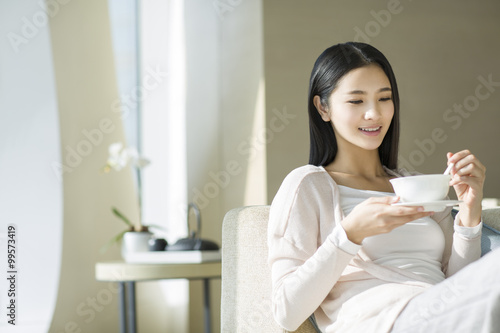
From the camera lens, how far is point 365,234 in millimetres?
1272

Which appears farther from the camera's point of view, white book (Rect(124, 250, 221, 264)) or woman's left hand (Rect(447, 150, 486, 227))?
white book (Rect(124, 250, 221, 264))

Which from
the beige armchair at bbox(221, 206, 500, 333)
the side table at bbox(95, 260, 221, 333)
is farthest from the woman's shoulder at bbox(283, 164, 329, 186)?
the side table at bbox(95, 260, 221, 333)

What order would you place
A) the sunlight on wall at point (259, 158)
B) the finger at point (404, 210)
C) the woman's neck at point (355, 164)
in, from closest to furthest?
1. the finger at point (404, 210)
2. the woman's neck at point (355, 164)
3. the sunlight on wall at point (259, 158)

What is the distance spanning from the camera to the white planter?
9.63ft

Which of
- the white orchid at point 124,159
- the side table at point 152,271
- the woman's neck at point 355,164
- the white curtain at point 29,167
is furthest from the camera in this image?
the white curtain at point 29,167

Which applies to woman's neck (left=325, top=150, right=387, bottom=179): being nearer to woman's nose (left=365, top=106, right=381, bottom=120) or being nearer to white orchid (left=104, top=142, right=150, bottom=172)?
woman's nose (left=365, top=106, right=381, bottom=120)

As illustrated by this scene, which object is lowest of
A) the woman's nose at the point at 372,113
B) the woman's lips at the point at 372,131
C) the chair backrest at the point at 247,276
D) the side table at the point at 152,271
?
the side table at the point at 152,271

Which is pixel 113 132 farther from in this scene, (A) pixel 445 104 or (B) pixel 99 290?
(A) pixel 445 104

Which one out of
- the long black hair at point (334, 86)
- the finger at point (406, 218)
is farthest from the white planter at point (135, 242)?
the finger at point (406, 218)

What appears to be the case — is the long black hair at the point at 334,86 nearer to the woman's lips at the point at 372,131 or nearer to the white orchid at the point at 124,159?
the woman's lips at the point at 372,131

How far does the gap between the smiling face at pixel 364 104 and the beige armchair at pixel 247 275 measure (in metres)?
0.30

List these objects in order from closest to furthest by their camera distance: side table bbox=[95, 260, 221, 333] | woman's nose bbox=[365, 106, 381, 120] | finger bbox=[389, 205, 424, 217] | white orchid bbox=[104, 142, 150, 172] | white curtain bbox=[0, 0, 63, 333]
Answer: finger bbox=[389, 205, 424, 217], woman's nose bbox=[365, 106, 381, 120], side table bbox=[95, 260, 221, 333], white orchid bbox=[104, 142, 150, 172], white curtain bbox=[0, 0, 63, 333]

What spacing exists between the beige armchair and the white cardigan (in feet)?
0.24

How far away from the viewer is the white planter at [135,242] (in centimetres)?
294
